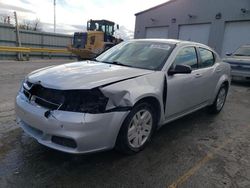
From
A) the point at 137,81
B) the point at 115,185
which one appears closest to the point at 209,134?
the point at 137,81

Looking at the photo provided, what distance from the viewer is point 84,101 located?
2.59m

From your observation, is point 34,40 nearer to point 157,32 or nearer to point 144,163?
point 157,32

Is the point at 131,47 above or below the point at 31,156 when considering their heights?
above

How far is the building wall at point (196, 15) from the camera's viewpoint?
16219 millimetres

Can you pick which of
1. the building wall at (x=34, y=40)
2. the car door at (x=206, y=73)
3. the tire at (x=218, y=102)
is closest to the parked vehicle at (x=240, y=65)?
the tire at (x=218, y=102)

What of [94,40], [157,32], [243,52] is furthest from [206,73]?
[157,32]

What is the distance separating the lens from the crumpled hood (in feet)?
8.80

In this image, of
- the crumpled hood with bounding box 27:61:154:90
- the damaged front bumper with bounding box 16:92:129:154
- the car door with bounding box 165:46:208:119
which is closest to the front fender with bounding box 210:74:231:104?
the car door with bounding box 165:46:208:119

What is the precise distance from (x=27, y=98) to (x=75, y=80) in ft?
2.45

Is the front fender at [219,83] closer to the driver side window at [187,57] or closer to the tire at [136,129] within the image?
the driver side window at [187,57]

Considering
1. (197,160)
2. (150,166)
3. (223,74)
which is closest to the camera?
(150,166)

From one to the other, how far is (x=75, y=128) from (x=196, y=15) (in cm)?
1834

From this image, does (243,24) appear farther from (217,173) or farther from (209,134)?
(217,173)

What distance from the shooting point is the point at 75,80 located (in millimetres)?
2766
